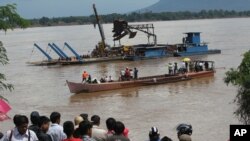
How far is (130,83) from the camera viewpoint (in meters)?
28.6

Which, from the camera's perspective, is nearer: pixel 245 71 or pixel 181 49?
pixel 245 71

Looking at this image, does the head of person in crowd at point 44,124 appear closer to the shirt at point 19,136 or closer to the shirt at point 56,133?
the shirt at point 56,133

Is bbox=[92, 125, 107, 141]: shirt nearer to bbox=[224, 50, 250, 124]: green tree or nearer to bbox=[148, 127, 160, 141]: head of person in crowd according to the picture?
bbox=[148, 127, 160, 141]: head of person in crowd

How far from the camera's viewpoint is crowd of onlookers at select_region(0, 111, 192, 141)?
6.45 metres

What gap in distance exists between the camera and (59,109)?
77.9 ft

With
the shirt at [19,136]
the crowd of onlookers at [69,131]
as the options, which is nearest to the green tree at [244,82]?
the crowd of onlookers at [69,131]

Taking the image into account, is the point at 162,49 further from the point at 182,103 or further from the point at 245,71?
the point at 245,71

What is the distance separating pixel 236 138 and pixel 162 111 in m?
16.5

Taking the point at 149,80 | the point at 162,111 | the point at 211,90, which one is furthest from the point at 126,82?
the point at 162,111

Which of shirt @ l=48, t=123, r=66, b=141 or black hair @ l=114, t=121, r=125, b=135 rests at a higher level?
black hair @ l=114, t=121, r=125, b=135

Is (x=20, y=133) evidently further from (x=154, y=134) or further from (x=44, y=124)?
(x=154, y=134)

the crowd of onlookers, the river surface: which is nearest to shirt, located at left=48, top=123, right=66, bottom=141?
the crowd of onlookers

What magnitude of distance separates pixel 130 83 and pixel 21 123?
22.3m

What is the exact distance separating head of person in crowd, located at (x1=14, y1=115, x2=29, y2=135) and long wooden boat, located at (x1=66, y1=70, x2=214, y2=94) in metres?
20.5
